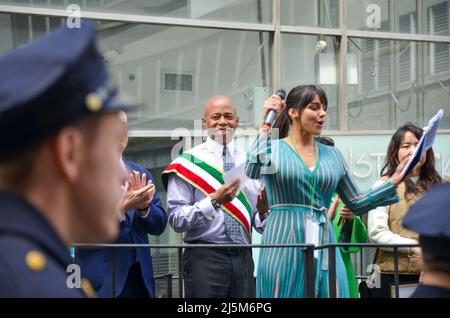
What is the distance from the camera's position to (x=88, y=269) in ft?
18.1

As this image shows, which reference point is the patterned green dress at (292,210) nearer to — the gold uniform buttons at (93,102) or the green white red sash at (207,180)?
the green white red sash at (207,180)

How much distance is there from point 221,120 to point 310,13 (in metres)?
5.12

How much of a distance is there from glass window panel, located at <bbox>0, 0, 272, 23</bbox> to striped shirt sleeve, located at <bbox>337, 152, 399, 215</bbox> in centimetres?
513

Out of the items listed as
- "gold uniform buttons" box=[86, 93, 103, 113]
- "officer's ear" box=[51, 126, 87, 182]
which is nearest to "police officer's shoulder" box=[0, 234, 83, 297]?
"officer's ear" box=[51, 126, 87, 182]

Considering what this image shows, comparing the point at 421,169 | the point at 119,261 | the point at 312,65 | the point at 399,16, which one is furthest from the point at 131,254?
the point at 399,16

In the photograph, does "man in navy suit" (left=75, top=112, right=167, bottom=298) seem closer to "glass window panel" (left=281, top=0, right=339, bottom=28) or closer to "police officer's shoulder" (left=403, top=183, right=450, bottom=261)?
"police officer's shoulder" (left=403, top=183, right=450, bottom=261)

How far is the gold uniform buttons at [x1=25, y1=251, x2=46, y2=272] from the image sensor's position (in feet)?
5.30

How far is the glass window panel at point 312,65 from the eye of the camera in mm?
11000

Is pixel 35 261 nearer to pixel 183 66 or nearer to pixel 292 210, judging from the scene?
pixel 292 210

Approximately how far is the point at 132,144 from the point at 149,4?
1551 millimetres

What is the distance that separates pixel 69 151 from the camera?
1.60 metres
